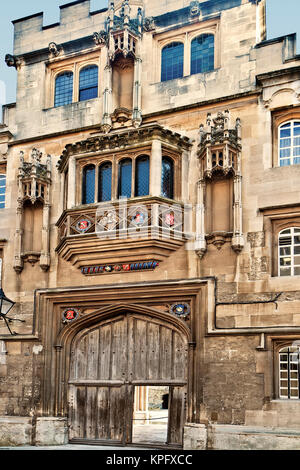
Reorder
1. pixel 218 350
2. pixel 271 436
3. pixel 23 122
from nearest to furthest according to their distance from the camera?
pixel 271 436, pixel 218 350, pixel 23 122

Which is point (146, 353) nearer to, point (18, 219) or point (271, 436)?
point (271, 436)

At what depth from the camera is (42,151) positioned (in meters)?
20.9

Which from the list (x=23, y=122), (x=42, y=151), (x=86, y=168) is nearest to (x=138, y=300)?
(x=86, y=168)

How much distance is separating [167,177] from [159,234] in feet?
5.92

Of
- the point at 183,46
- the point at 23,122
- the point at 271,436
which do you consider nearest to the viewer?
the point at 271,436

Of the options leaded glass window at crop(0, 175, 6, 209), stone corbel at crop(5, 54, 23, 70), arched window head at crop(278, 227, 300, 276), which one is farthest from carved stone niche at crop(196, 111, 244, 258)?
stone corbel at crop(5, 54, 23, 70)

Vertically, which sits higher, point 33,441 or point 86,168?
point 86,168

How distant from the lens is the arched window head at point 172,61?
1973 centimetres

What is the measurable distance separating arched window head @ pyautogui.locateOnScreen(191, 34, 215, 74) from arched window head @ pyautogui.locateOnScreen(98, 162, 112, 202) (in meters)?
3.71

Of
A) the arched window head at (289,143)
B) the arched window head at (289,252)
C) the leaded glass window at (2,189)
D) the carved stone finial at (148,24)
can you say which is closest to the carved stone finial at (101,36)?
the carved stone finial at (148,24)

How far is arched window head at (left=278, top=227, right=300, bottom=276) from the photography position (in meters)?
16.8

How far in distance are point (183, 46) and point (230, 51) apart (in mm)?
1716

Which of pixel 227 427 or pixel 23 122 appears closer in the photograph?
pixel 227 427

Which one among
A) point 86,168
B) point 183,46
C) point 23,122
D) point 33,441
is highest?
point 183,46
